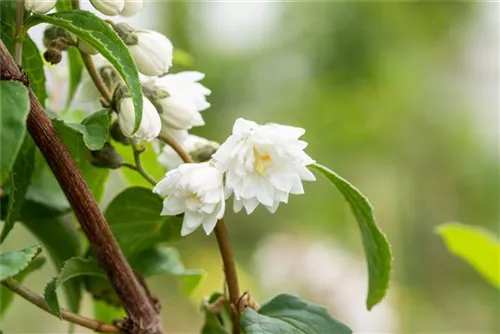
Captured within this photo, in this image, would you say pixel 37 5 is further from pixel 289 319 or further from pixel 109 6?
pixel 289 319

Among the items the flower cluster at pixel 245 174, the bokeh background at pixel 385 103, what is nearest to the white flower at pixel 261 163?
the flower cluster at pixel 245 174

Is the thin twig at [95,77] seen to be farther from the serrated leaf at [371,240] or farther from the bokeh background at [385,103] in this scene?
the bokeh background at [385,103]

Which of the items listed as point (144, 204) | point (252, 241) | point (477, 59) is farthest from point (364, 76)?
point (144, 204)

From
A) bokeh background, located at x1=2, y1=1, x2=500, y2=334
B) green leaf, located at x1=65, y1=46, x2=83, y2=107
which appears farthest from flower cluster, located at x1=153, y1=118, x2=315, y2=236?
bokeh background, located at x1=2, y1=1, x2=500, y2=334

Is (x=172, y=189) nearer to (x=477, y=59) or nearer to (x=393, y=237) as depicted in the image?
(x=393, y=237)

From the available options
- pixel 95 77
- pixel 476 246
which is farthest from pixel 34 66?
pixel 476 246

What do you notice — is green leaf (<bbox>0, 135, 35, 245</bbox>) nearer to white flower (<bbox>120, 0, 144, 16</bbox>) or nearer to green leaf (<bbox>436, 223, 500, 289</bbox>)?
white flower (<bbox>120, 0, 144, 16</bbox>)
